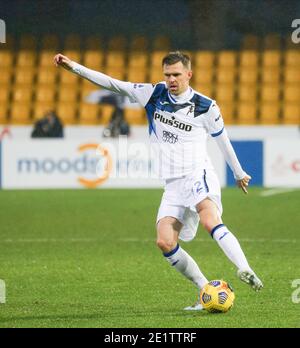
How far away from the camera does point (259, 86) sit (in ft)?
85.4

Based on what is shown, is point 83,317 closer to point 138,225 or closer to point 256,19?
point 138,225

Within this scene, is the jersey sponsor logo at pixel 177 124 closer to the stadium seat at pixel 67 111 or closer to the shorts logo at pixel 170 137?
the shorts logo at pixel 170 137

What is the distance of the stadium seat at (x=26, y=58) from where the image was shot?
25531mm

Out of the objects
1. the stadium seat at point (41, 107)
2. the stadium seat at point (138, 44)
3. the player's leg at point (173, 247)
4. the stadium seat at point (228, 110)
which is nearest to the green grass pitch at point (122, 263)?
the player's leg at point (173, 247)

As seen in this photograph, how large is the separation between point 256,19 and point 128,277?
14386 millimetres

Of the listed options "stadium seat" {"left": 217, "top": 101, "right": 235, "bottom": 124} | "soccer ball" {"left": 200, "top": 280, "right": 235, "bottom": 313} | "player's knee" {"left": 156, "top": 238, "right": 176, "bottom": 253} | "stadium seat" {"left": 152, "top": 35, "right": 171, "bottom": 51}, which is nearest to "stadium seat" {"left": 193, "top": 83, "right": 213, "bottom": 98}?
"stadium seat" {"left": 217, "top": 101, "right": 235, "bottom": 124}

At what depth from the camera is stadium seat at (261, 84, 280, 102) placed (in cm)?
2577

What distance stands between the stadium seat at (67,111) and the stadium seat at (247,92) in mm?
4152

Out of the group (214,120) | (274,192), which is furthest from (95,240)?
(274,192)

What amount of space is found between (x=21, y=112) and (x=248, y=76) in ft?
18.8

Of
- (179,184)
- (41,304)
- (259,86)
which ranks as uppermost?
(259,86)

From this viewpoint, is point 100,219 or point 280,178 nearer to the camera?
point 100,219

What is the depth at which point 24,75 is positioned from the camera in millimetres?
26203
